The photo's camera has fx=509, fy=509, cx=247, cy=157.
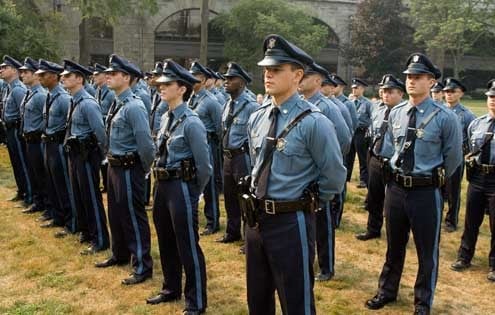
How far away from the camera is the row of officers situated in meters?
3.31

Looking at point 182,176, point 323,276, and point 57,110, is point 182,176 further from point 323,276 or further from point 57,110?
point 57,110

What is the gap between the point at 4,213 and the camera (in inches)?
314

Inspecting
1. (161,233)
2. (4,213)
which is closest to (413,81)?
(161,233)

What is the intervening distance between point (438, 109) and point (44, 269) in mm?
4557

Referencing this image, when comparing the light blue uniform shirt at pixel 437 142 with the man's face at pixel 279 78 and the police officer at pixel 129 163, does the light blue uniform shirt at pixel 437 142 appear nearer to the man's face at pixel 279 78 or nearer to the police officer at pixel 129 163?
the man's face at pixel 279 78

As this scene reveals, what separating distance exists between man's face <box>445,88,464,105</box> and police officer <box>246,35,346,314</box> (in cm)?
508

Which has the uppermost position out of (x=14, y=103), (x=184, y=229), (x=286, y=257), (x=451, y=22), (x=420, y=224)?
(x=451, y=22)

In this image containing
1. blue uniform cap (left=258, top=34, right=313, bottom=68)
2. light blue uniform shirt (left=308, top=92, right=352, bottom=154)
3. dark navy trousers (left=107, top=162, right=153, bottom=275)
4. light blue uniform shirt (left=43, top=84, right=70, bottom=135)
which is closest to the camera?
blue uniform cap (left=258, top=34, right=313, bottom=68)

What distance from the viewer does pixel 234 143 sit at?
21.4 ft

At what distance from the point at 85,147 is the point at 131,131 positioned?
1025 millimetres

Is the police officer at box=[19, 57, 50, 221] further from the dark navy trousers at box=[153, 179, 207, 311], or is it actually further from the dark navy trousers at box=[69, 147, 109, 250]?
the dark navy trousers at box=[153, 179, 207, 311]

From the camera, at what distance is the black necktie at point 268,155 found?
331 centimetres

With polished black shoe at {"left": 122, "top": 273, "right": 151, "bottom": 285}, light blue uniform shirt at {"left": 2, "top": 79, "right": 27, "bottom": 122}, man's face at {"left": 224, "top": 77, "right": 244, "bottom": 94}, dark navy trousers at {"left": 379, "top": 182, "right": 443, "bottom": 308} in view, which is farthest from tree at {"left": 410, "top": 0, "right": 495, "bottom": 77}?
polished black shoe at {"left": 122, "top": 273, "right": 151, "bottom": 285}

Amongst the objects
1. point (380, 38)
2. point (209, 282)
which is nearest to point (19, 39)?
point (209, 282)
